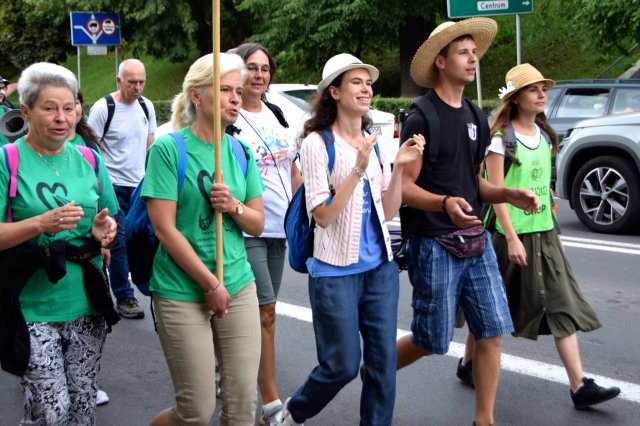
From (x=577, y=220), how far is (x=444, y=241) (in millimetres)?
7599

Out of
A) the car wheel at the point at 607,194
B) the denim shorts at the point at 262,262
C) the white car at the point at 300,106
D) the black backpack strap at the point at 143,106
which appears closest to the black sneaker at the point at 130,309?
the black backpack strap at the point at 143,106

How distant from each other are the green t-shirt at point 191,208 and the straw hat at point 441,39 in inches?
47.0

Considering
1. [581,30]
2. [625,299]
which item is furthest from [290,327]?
[581,30]

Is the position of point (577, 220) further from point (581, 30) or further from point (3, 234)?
point (3, 234)

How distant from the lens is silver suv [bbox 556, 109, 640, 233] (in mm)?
10539

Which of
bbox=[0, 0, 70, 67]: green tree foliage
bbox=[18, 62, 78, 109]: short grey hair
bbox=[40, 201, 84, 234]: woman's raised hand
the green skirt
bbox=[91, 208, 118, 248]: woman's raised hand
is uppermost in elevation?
bbox=[0, 0, 70, 67]: green tree foliage

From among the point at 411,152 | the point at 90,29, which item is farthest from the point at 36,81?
the point at 90,29

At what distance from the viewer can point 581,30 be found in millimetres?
18109

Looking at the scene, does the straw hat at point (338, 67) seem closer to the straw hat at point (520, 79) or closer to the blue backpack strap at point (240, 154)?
the blue backpack strap at point (240, 154)

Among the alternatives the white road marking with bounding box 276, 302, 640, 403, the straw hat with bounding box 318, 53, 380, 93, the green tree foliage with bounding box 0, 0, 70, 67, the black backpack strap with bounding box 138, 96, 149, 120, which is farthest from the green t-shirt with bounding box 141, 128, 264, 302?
the green tree foliage with bounding box 0, 0, 70, 67

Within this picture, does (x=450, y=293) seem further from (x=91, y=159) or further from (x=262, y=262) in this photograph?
(x=91, y=159)

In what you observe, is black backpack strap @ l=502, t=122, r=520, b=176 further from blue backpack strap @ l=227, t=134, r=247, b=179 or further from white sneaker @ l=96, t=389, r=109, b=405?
white sneaker @ l=96, t=389, r=109, b=405

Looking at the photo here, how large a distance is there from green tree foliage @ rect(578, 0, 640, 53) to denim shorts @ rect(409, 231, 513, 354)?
12.5 m

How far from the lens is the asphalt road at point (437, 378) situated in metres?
5.26
